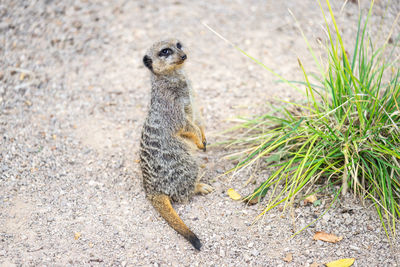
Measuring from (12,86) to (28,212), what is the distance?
1.73m

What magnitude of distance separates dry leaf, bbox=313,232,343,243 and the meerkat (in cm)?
85

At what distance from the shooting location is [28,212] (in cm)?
272

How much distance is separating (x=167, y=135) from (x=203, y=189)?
19.6 inches

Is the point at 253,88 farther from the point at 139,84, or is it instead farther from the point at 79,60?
the point at 79,60

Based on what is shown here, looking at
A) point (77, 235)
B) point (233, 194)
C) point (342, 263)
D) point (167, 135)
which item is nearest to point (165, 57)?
point (167, 135)

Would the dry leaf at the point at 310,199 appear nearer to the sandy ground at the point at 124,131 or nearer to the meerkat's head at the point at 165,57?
the sandy ground at the point at 124,131

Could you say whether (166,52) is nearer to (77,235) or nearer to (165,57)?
(165,57)

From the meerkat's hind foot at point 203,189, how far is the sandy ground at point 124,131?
50 mm

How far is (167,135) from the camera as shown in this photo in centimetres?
279

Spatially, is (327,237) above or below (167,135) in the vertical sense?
below

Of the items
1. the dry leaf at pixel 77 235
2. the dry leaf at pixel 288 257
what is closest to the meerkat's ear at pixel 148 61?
the dry leaf at pixel 77 235

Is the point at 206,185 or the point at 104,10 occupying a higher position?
the point at 104,10

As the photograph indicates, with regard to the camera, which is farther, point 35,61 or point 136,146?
point 35,61

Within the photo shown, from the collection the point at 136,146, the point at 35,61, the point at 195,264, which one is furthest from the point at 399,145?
the point at 35,61
